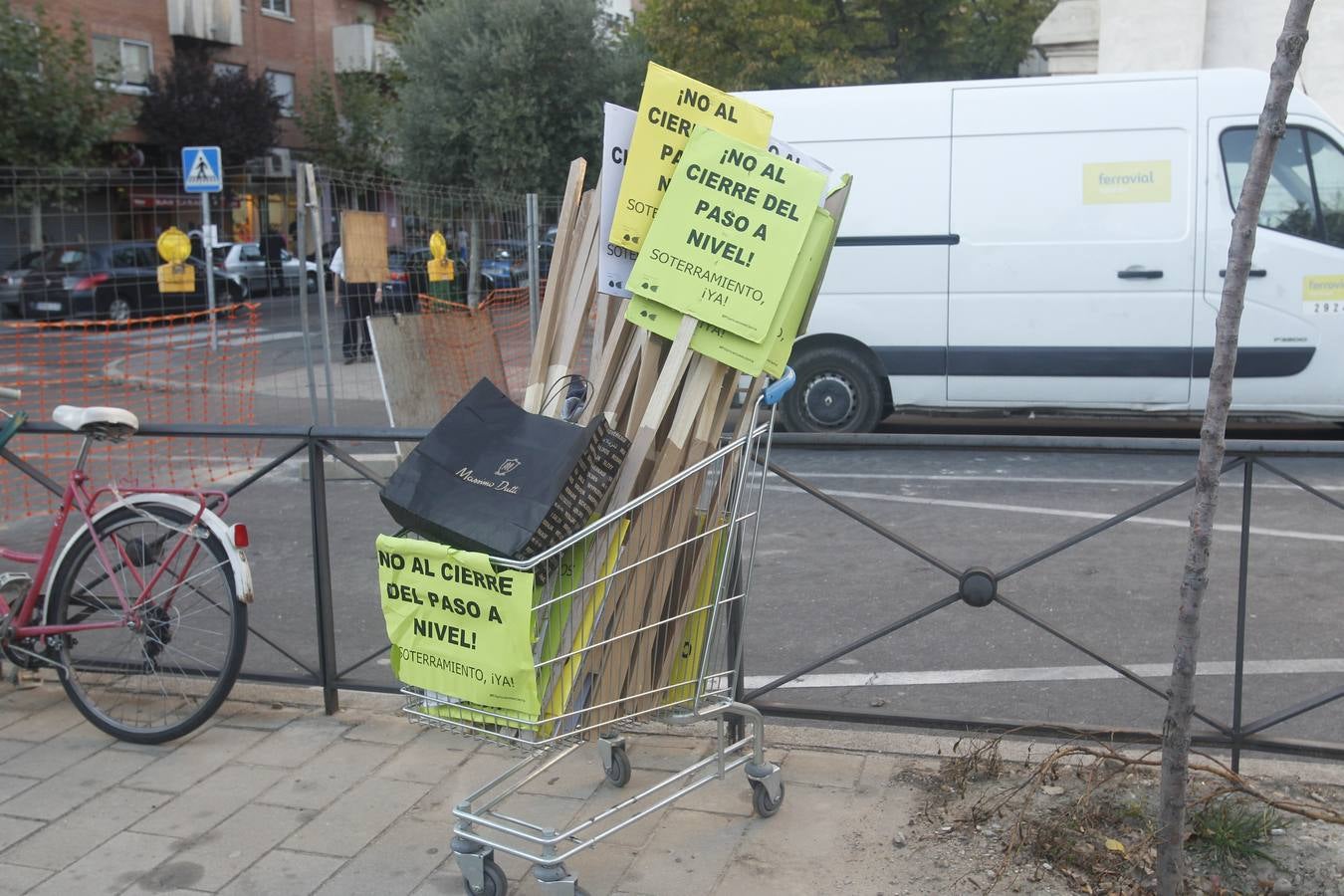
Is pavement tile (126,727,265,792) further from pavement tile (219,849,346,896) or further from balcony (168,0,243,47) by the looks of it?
balcony (168,0,243,47)

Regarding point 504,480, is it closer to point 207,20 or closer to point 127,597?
point 127,597

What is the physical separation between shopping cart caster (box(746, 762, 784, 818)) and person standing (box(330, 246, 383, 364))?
713 cm

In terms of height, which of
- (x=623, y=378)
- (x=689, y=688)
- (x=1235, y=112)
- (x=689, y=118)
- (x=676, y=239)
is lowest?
(x=689, y=688)

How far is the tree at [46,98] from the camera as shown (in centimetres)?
2688

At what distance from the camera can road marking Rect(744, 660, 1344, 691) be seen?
202 inches

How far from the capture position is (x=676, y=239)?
341 cm

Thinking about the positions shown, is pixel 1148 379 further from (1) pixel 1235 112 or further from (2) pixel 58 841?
(2) pixel 58 841

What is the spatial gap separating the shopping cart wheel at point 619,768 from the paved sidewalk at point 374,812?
4 centimetres

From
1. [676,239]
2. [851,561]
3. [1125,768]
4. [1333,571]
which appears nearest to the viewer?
[676,239]

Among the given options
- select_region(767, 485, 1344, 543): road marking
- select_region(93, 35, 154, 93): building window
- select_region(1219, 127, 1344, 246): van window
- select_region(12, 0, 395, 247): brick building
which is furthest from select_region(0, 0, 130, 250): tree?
select_region(1219, 127, 1344, 246): van window

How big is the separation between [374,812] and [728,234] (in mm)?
2038

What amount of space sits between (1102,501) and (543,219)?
256 inches

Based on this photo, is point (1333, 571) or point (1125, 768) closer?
point (1125, 768)

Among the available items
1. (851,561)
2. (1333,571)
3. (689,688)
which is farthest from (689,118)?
(1333,571)
